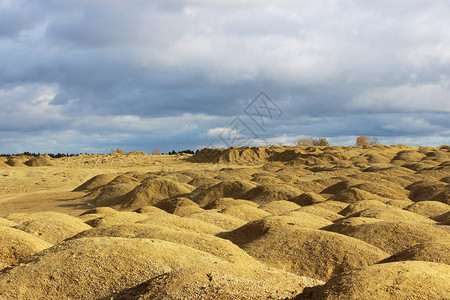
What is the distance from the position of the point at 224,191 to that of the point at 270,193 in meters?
2.34

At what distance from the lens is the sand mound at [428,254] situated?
6539mm

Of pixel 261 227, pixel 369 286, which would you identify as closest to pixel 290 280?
pixel 369 286

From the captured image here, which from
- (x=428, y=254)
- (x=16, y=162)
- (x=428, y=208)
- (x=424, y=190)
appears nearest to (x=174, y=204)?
(x=428, y=208)

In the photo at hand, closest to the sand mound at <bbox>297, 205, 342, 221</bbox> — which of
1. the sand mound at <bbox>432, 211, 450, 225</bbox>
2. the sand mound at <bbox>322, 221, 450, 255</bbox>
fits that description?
the sand mound at <bbox>432, 211, 450, 225</bbox>

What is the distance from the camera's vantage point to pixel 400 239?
8398 millimetres

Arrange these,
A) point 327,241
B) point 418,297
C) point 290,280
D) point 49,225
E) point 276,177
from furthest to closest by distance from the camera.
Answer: point 276,177
point 49,225
point 327,241
point 290,280
point 418,297

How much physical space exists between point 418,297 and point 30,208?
701 inches

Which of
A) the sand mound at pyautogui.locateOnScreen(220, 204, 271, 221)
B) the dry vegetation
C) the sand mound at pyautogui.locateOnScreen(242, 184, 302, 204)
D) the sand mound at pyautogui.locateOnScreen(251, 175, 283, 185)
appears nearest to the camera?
the dry vegetation

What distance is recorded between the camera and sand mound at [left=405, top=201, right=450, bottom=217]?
13.3 m

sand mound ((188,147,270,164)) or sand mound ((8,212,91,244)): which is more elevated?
sand mound ((188,147,270,164))

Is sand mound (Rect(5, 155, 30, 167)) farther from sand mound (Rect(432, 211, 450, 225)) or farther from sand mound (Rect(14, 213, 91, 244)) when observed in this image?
sand mound (Rect(432, 211, 450, 225))

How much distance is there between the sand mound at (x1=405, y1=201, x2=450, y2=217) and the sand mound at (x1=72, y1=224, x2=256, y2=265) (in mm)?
8559

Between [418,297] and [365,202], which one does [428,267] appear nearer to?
[418,297]

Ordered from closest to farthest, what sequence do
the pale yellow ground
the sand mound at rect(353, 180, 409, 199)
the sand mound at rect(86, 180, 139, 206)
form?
the sand mound at rect(353, 180, 409, 199)
the pale yellow ground
the sand mound at rect(86, 180, 139, 206)
